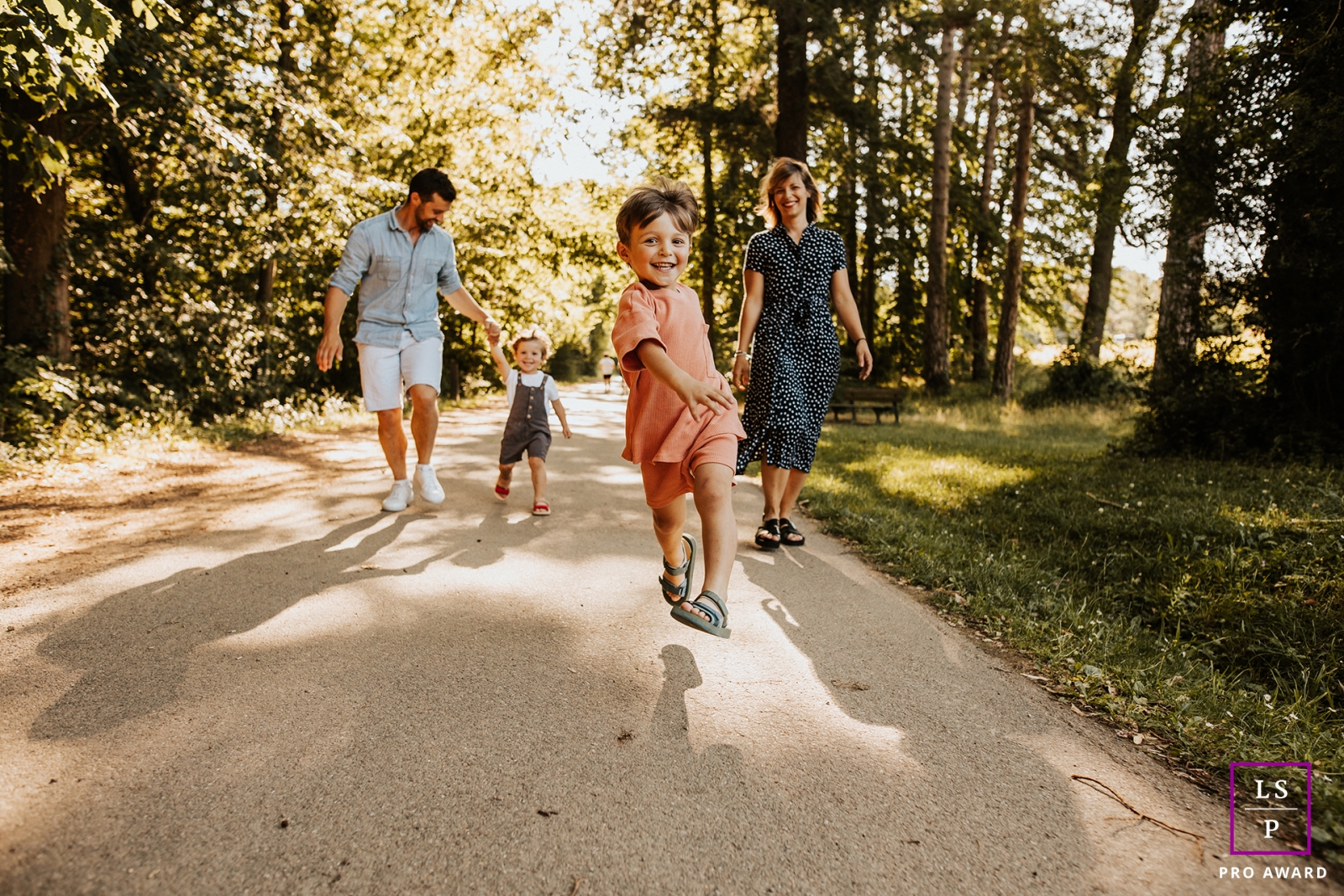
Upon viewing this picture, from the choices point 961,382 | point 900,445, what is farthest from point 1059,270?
point 900,445

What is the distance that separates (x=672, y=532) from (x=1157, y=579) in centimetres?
292

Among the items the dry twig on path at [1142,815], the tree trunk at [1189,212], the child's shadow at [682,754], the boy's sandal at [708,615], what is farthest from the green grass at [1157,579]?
the child's shadow at [682,754]

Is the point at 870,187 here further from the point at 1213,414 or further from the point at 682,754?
the point at 682,754

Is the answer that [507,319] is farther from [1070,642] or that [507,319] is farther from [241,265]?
[1070,642]

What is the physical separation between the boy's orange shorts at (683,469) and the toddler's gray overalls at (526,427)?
2.95 meters

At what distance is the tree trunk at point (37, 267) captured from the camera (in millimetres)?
8969

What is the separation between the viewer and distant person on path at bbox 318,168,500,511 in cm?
559

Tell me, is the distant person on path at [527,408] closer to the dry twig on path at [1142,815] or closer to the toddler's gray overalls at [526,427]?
the toddler's gray overalls at [526,427]

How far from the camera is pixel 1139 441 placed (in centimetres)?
810

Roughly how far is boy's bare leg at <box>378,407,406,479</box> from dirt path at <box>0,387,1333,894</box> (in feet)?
4.85

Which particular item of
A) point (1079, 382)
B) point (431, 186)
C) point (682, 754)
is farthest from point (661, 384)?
point (1079, 382)

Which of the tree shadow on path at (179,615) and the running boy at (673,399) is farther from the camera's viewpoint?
the running boy at (673,399)

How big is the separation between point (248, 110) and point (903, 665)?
419 inches

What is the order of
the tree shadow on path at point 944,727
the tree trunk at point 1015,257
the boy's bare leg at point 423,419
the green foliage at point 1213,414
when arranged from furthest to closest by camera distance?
1. the tree trunk at point 1015,257
2. the green foliage at point 1213,414
3. the boy's bare leg at point 423,419
4. the tree shadow on path at point 944,727
